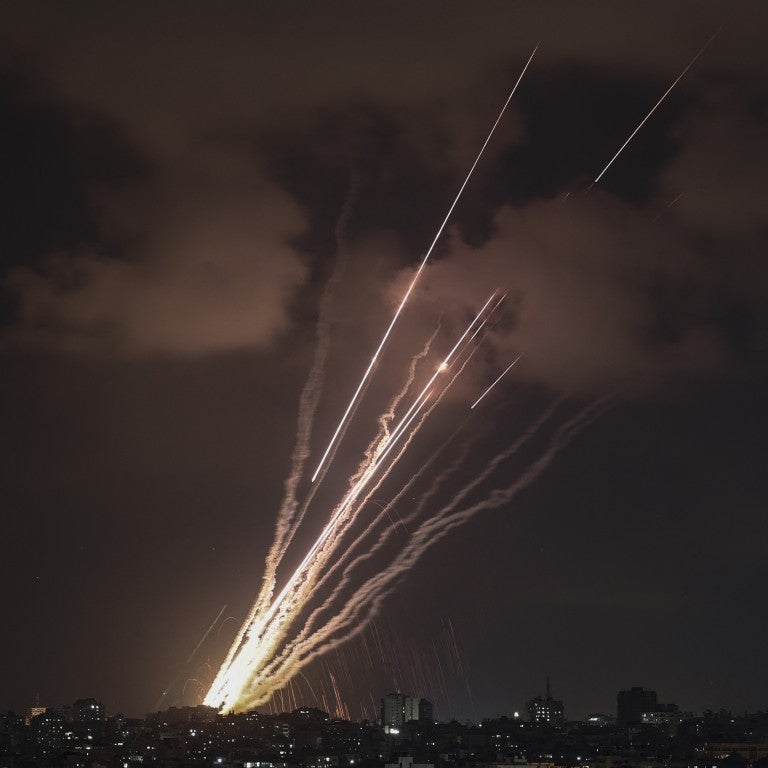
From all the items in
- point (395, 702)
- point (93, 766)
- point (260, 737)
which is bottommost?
point (93, 766)

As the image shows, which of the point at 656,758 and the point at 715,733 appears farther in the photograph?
the point at 715,733

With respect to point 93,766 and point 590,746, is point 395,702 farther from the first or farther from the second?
point 93,766

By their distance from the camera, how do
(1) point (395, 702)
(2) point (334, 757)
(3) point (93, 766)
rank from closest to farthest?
(3) point (93, 766) → (2) point (334, 757) → (1) point (395, 702)

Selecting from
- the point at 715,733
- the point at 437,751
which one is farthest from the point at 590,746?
the point at 715,733

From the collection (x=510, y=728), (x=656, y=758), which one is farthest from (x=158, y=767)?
(x=510, y=728)

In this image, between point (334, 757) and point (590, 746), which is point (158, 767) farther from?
point (590, 746)

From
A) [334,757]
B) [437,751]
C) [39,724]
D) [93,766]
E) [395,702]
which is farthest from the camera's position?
[395,702]

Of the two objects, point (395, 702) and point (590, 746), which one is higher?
point (395, 702)

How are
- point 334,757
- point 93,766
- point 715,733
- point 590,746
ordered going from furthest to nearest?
1. point 715,733
2. point 590,746
3. point 334,757
4. point 93,766

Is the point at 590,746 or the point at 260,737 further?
the point at 590,746
